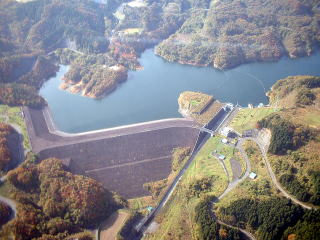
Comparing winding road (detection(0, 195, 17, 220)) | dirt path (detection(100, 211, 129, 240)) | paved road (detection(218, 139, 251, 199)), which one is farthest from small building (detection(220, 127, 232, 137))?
winding road (detection(0, 195, 17, 220))

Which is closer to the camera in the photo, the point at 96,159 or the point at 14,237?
the point at 14,237

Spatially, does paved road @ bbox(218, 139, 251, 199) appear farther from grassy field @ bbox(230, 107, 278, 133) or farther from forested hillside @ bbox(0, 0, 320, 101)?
forested hillside @ bbox(0, 0, 320, 101)

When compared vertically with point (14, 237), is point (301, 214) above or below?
below

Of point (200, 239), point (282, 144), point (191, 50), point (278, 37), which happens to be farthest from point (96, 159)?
point (278, 37)

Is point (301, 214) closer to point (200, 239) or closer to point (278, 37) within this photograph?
point (200, 239)

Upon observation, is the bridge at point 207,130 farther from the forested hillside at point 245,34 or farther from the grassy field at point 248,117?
the forested hillside at point 245,34

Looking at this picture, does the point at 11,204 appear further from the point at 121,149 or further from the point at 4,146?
the point at 121,149

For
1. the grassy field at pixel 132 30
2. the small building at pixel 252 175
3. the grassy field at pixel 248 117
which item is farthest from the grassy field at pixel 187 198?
the grassy field at pixel 132 30

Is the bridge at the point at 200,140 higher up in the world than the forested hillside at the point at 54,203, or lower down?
lower down
